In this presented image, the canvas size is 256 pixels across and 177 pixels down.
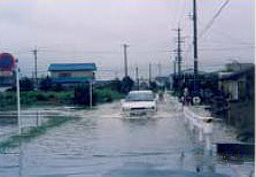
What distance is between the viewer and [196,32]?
116 ft

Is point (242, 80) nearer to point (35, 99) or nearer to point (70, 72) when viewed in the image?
point (35, 99)

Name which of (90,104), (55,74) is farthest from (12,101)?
(55,74)

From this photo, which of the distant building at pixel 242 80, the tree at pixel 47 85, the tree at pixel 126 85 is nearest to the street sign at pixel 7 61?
the distant building at pixel 242 80

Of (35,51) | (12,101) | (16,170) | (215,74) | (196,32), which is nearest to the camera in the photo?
(16,170)

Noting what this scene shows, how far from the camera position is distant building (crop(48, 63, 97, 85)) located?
55.6 m

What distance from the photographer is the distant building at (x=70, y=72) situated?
5563 cm

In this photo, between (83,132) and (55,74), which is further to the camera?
(55,74)

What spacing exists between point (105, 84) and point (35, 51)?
1214 cm

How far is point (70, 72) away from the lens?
191 ft

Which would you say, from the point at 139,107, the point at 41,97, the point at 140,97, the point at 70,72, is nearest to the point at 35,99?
the point at 41,97

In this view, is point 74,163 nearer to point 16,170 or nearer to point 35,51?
point 16,170

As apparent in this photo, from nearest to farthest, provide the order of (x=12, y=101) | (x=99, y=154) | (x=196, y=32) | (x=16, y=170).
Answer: (x=16, y=170) → (x=99, y=154) → (x=196, y=32) → (x=12, y=101)

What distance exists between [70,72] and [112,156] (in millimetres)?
47077

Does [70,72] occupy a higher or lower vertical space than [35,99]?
higher
